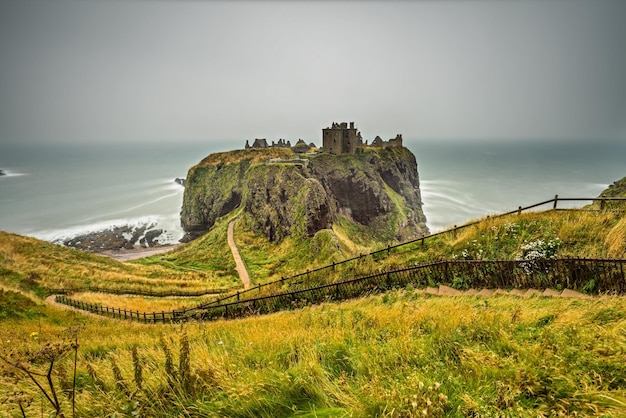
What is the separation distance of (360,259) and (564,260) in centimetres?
869

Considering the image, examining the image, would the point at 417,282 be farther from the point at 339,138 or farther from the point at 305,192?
the point at 339,138

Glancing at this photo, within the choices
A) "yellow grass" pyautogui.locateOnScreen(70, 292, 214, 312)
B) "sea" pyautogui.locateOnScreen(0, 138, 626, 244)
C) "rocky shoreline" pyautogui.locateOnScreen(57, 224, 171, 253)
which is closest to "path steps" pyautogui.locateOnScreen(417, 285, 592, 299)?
"yellow grass" pyautogui.locateOnScreen(70, 292, 214, 312)

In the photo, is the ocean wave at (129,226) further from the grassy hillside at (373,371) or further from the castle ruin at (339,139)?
the grassy hillside at (373,371)

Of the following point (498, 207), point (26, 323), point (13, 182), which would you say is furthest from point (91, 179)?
point (498, 207)

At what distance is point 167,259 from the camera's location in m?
56.0

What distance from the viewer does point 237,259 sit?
4856 cm

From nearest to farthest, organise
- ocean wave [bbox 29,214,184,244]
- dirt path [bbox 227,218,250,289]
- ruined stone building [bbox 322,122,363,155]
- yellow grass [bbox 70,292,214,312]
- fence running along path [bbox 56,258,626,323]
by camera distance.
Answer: fence running along path [bbox 56,258,626,323] < yellow grass [bbox 70,292,214,312] < dirt path [bbox 227,218,250,289] < ruined stone building [bbox 322,122,363,155] < ocean wave [bbox 29,214,184,244]

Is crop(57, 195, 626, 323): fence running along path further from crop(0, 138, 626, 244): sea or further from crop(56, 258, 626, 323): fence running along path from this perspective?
crop(0, 138, 626, 244): sea

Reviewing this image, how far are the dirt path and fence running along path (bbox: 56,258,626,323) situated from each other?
74.8 ft

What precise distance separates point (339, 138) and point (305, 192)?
31.3 meters

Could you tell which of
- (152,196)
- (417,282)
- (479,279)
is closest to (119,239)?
(152,196)

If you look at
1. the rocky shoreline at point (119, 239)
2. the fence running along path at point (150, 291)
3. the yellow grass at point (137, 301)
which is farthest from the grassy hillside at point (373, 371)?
the rocky shoreline at point (119, 239)

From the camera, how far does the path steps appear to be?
28.5 ft

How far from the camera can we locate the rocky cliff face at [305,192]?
52.2 metres
